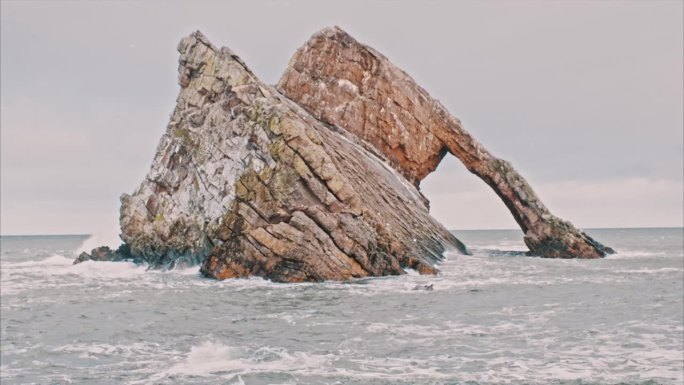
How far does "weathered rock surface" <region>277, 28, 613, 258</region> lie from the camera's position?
6216cm

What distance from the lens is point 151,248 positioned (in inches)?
1991

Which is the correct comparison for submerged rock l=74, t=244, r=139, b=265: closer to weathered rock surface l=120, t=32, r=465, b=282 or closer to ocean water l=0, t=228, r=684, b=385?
weathered rock surface l=120, t=32, r=465, b=282

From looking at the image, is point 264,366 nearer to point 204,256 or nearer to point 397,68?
point 204,256

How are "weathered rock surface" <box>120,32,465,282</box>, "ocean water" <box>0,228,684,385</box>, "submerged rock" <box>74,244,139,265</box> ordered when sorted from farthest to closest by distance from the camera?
1. "submerged rock" <box>74,244,139,265</box>
2. "weathered rock surface" <box>120,32,465,282</box>
3. "ocean water" <box>0,228,684,385</box>

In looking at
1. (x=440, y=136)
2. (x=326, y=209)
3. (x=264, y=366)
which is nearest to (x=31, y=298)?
(x=326, y=209)

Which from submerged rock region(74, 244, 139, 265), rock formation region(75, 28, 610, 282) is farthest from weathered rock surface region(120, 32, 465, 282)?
submerged rock region(74, 244, 139, 265)

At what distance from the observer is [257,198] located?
43750mm

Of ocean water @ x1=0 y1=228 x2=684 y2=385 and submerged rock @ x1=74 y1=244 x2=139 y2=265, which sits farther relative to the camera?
submerged rock @ x1=74 y1=244 x2=139 y2=265

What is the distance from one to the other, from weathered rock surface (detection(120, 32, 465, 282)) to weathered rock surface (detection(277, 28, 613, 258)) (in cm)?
742

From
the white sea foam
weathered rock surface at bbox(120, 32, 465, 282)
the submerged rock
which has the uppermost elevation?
weathered rock surface at bbox(120, 32, 465, 282)

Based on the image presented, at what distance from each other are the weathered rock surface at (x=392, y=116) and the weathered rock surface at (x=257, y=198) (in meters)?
7.42

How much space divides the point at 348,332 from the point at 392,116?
42417mm

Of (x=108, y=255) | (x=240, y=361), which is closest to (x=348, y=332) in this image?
(x=240, y=361)

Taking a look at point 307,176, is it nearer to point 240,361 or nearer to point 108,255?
point 108,255
